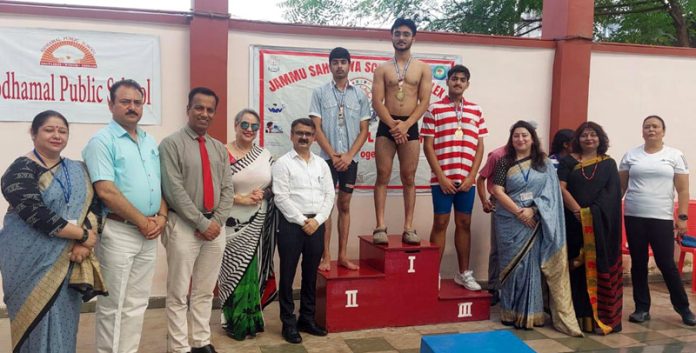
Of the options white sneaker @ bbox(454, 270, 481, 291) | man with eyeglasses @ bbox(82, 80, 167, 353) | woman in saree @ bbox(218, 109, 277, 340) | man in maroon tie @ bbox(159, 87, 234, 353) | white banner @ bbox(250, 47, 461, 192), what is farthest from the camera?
white banner @ bbox(250, 47, 461, 192)

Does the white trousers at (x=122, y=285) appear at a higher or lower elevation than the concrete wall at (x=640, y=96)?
lower

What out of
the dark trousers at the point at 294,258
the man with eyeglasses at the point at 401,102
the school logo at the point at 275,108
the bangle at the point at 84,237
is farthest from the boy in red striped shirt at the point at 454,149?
the bangle at the point at 84,237

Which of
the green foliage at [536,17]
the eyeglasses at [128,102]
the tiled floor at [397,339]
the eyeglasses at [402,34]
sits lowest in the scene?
the tiled floor at [397,339]

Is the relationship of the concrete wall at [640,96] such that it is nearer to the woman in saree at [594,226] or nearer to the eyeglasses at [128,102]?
the woman in saree at [594,226]

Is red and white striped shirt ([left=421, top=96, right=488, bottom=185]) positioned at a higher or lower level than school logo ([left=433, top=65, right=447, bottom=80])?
lower

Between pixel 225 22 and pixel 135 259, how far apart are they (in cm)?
228

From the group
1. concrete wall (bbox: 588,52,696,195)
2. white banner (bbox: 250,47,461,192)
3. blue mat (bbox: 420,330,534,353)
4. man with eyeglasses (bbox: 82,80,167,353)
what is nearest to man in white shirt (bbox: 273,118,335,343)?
white banner (bbox: 250,47,461,192)

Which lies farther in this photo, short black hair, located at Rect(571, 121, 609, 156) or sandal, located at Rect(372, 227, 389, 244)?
sandal, located at Rect(372, 227, 389, 244)

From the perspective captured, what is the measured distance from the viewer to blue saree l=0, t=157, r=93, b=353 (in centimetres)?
263

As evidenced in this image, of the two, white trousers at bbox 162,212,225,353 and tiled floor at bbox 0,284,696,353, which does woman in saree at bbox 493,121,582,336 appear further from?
white trousers at bbox 162,212,225,353

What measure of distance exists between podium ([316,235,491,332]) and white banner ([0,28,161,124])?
203cm

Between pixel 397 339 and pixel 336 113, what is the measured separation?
1.72 m

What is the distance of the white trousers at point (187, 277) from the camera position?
10.9ft

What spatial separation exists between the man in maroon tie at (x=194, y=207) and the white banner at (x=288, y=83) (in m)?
1.36
